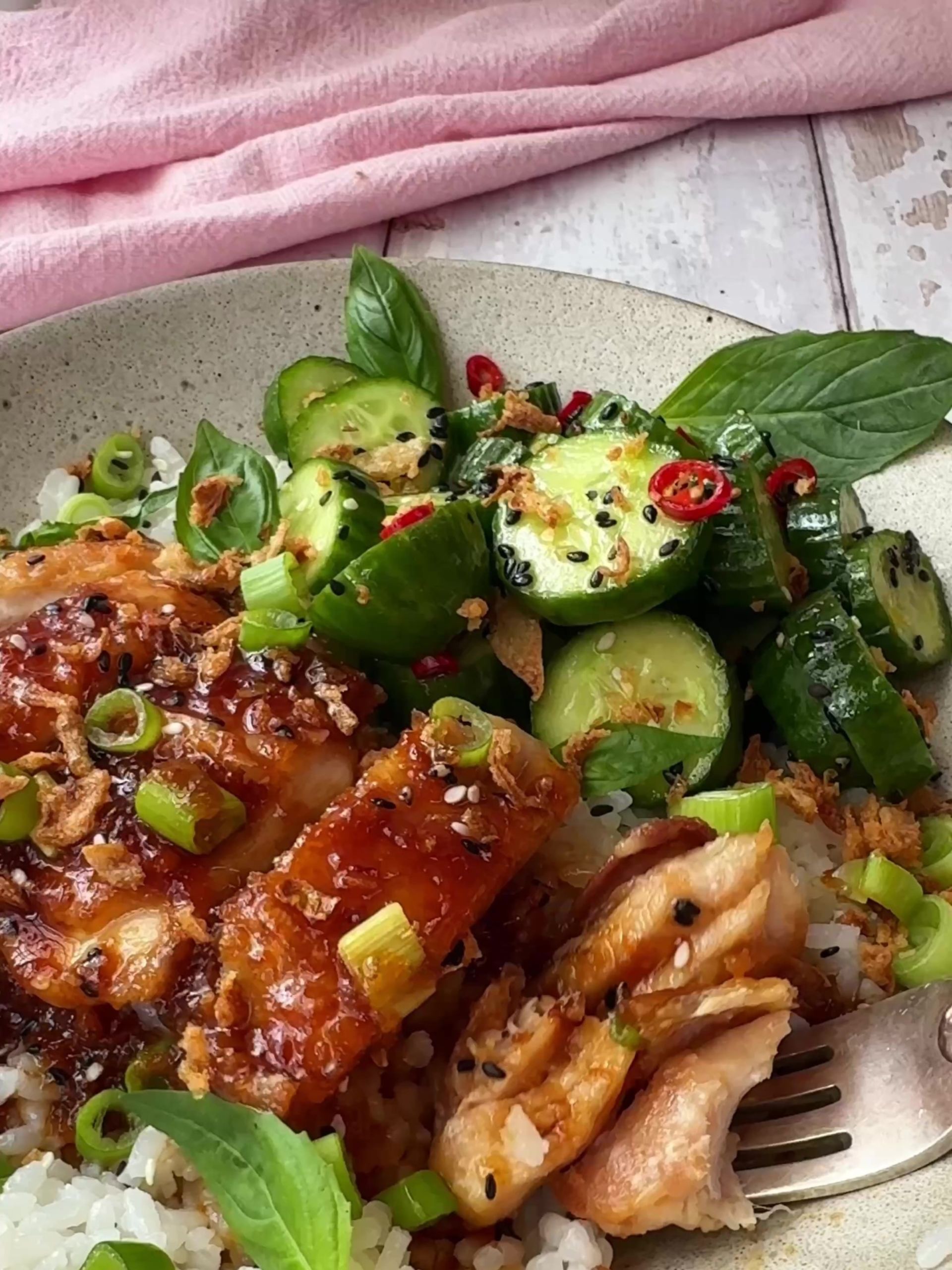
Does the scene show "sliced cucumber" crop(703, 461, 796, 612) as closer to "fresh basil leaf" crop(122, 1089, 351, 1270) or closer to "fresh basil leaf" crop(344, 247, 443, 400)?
"fresh basil leaf" crop(344, 247, 443, 400)

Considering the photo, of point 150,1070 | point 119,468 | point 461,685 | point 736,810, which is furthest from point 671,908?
point 119,468

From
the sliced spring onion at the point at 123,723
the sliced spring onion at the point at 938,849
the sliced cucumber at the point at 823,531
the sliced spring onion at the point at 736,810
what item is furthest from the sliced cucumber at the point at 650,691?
the sliced spring onion at the point at 123,723

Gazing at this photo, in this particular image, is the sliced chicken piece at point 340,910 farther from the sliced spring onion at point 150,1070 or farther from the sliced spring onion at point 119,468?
the sliced spring onion at point 119,468

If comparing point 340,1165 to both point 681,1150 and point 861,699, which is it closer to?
point 681,1150

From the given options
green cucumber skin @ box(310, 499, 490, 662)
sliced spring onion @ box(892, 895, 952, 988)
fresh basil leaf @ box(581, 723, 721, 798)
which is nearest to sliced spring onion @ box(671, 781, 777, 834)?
fresh basil leaf @ box(581, 723, 721, 798)

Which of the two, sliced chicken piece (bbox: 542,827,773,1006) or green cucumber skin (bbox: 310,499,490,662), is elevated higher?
green cucumber skin (bbox: 310,499,490,662)

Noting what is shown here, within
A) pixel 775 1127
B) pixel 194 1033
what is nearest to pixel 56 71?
pixel 194 1033
